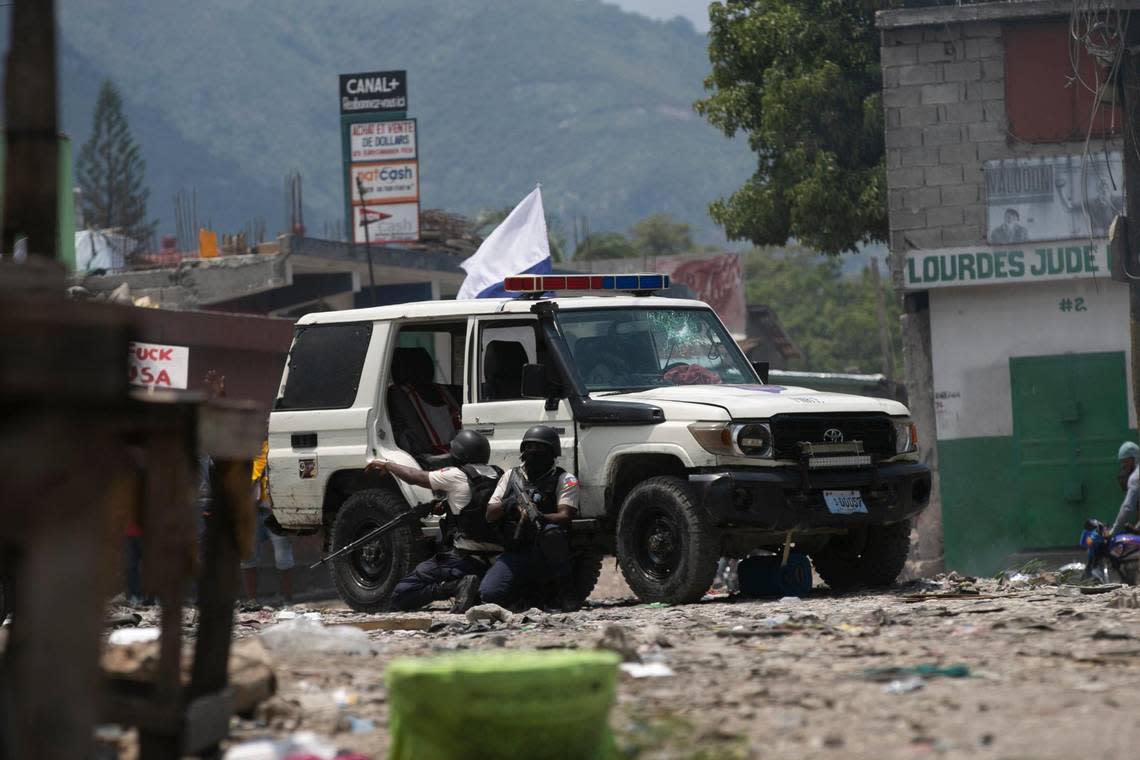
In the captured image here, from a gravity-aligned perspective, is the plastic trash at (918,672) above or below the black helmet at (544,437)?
below

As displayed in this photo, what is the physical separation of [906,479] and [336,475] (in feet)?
12.9

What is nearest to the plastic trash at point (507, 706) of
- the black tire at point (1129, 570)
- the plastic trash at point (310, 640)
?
the plastic trash at point (310, 640)

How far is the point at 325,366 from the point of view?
12312 mm

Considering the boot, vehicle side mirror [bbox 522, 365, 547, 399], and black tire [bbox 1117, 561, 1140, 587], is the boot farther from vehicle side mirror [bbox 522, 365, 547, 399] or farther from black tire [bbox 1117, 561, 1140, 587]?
black tire [bbox 1117, 561, 1140, 587]

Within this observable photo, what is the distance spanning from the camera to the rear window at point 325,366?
39.9 feet

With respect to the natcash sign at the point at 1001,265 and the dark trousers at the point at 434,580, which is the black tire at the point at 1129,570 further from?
the dark trousers at the point at 434,580

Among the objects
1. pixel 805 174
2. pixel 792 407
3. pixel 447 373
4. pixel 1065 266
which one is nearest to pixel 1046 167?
pixel 1065 266

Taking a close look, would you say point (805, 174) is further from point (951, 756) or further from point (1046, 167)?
point (951, 756)

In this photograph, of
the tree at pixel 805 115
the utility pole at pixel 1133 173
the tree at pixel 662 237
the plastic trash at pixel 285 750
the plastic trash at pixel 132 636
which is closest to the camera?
the plastic trash at pixel 285 750

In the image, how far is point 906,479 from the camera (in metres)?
11.0

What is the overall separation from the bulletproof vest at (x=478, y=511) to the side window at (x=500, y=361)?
0.66 meters

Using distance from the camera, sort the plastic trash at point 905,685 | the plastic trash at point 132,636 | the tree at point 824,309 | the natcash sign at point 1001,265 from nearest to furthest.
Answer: the plastic trash at point 905,685 < the plastic trash at point 132,636 < the natcash sign at point 1001,265 < the tree at point 824,309

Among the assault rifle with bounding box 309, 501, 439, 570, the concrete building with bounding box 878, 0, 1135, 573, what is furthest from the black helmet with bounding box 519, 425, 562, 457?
the concrete building with bounding box 878, 0, 1135, 573

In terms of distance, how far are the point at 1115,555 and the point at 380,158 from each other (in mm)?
24082
